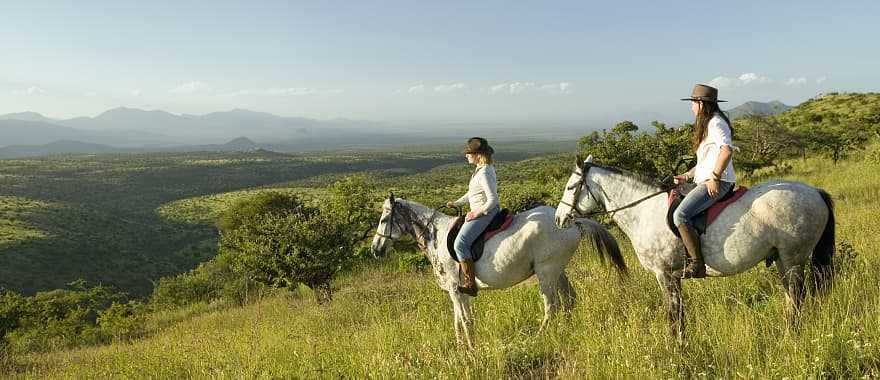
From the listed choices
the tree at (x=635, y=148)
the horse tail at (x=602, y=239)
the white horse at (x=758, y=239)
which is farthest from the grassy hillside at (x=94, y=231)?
the white horse at (x=758, y=239)

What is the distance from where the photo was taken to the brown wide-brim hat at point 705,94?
4.70 meters

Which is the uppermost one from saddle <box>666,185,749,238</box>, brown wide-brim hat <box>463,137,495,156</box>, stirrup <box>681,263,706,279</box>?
brown wide-brim hat <box>463,137,495,156</box>

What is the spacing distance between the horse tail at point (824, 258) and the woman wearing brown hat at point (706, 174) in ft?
2.92

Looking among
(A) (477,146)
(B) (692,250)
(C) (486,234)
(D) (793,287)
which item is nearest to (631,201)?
(B) (692,250)

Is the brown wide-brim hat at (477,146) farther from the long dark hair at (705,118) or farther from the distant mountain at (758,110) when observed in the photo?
the distant mountain at (758,110)

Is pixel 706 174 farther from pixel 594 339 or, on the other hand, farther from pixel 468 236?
pixel 468 236

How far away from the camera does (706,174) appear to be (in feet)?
15.2

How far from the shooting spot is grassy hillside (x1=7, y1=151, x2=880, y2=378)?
3.61 metres

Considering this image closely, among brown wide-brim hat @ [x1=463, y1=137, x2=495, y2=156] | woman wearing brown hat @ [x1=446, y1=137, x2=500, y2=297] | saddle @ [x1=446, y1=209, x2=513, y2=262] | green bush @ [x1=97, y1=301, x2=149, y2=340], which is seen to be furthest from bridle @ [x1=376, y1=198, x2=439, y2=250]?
green bush @ [x1=97, y1=301, x2=149, y2=340]

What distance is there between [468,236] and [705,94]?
3.01 metres

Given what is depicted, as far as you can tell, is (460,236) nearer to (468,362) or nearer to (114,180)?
(468,362)

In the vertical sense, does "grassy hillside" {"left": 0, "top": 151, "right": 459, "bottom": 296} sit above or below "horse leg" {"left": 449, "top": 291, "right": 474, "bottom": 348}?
below

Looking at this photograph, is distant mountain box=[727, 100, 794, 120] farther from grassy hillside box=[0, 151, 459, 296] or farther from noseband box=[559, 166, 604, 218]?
grassy hillside box=[0, 151, 459, 296]

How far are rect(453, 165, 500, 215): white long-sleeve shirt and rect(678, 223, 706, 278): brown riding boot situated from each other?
2132 millimetres
